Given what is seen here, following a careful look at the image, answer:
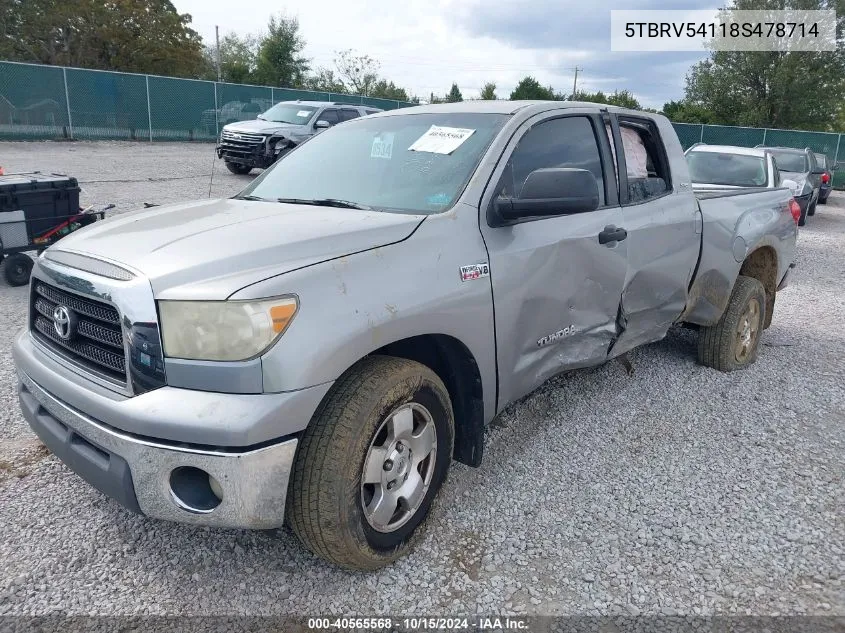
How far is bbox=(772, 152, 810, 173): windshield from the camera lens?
15.3m

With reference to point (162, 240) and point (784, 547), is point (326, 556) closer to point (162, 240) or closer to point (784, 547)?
point (162, 240)

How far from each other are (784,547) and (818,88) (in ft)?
123

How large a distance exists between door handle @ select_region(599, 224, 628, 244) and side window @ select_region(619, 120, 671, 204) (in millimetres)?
415

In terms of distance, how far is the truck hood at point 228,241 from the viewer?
2137mm

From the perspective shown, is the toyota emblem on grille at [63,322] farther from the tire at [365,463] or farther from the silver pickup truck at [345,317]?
the tire at [365,463]

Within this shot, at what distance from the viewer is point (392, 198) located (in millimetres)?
2967

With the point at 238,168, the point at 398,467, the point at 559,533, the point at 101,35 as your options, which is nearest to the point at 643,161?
the point at 559,533

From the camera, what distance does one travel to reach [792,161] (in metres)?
15.6

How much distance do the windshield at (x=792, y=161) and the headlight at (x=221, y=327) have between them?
16.4m

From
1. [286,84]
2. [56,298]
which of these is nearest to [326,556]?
[56,298]

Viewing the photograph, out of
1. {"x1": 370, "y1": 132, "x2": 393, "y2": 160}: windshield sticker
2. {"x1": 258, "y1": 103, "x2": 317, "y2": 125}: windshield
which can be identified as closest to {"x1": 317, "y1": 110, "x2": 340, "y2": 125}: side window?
{"x1": 258, "y1": 103, "x2": 317, "y2": 125}: windshield

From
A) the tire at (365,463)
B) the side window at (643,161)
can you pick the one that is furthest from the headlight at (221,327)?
the side window at (643,161)

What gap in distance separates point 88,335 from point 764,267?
16.5 feet

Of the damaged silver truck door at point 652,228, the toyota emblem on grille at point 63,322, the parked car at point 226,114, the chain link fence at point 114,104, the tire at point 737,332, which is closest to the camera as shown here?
the toyota emblem on grille at point 63,322
